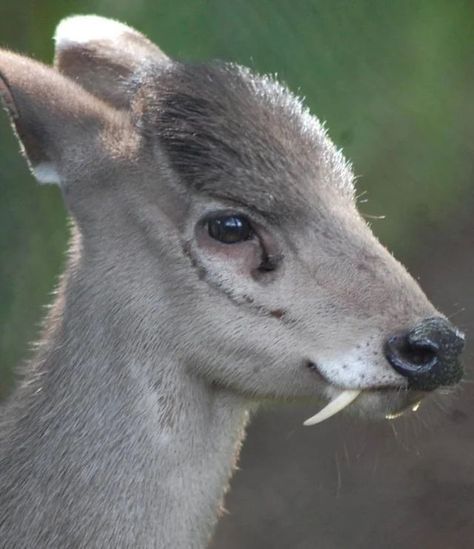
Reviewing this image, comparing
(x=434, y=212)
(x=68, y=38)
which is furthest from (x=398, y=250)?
(x=68, y=38)

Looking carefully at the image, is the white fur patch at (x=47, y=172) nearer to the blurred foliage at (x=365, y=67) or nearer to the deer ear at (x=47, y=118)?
the deer ear at (x=47, y=118)

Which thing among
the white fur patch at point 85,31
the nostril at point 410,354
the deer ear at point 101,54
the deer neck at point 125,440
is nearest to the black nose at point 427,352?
the nostril at point 410,354

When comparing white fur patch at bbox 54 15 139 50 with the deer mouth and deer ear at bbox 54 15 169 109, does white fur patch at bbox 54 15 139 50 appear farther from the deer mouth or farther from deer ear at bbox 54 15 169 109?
the deer mouth

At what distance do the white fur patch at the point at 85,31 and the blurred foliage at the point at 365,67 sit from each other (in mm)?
1248

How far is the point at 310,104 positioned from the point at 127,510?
102 inches

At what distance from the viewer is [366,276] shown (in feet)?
9.62

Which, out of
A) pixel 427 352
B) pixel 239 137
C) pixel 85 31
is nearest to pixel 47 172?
pixel 239 137

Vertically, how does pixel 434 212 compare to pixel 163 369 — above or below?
below

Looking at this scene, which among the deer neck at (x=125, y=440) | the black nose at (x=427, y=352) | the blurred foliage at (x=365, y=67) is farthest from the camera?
the blurred foliage at (x=365, y=67)

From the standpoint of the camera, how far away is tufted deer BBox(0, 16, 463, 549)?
294 cm

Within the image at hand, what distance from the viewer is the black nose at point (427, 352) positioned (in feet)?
9.28

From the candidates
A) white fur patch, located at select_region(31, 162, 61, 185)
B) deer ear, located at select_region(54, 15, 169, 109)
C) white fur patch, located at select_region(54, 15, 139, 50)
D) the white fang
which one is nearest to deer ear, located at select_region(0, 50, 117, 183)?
white fur patch, located at select_region(31, 162, 61, 185)

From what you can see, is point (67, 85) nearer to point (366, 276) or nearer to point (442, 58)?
point (366, 276)

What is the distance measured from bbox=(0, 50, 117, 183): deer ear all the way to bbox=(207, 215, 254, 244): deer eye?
39 centimetres
